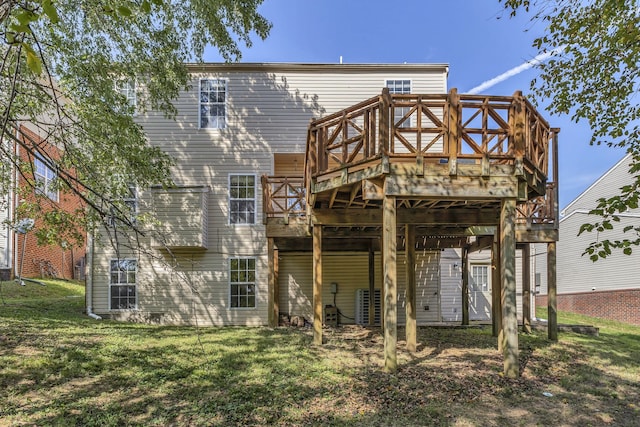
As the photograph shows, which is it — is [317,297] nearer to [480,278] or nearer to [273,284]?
[273,284]

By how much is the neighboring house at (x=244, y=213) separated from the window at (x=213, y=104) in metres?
0.03

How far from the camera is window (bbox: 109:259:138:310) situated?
1091 cm

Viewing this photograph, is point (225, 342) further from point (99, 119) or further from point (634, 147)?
point (634, 147)

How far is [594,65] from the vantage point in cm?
598

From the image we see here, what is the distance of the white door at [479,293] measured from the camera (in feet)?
44.4

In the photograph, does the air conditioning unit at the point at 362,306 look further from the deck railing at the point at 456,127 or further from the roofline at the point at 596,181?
the roofline at the point at 596,181

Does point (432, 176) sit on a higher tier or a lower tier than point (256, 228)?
higher

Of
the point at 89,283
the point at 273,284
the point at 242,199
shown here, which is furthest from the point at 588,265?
the point at 89,283

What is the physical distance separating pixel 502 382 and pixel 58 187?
8.74m

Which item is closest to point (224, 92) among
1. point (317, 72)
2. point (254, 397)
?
point (317, 72)

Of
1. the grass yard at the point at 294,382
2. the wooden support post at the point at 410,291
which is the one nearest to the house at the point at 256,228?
the wooden support post at the point at 410,291

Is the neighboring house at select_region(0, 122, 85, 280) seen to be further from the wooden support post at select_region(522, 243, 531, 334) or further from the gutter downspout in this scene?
the wooden support post at select_region(522, 243, 531, 334)

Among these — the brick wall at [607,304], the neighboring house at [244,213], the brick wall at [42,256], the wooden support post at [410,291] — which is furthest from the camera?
the brick wall at [607,304]

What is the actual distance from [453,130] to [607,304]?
1776cm
